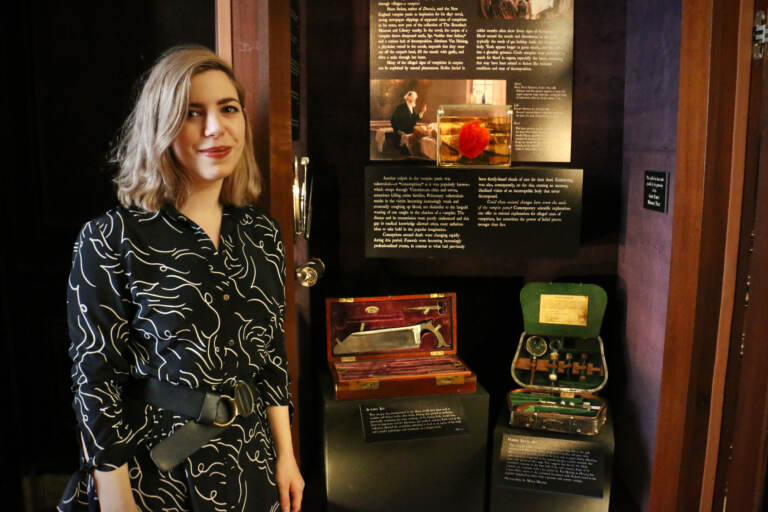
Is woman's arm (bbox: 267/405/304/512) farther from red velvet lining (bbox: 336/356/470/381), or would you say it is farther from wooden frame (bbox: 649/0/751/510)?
wooden frame (bbox: 649/0/751/510)

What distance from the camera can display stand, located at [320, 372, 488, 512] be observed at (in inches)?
105

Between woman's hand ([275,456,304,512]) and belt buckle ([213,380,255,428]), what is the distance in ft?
0.77

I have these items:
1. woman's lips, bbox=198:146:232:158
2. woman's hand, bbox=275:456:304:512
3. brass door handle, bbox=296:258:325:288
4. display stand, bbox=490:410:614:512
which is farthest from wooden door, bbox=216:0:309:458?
display stand, bbox=490:410:614:512

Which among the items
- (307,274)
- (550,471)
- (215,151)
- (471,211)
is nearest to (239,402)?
(215,151)


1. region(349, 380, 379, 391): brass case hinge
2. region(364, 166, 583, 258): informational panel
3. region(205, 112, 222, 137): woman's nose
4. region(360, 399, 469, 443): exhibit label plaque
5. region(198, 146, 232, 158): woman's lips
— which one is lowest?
→ region(360, 399, 469, 443): exhibit label plaque

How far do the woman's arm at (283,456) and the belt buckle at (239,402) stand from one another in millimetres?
144

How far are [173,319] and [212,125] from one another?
0.46 m

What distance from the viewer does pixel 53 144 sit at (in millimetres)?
2129

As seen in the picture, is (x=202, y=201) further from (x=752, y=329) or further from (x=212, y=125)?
(x=752, y=329)

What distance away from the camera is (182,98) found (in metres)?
1.51

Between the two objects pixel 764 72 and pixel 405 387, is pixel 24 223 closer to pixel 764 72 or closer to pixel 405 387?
pixel 405 387

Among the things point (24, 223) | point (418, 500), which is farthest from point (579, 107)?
point (24, 223)

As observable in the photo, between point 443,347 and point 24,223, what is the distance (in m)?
1.69

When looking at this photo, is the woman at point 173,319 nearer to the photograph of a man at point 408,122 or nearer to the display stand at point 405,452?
the display stand at point 405,452
